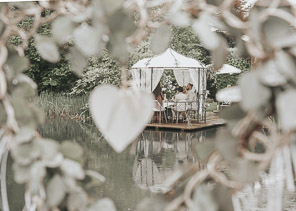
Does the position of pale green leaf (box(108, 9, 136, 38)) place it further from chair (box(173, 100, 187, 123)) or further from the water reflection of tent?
chair (box(173, 100, 187, 123))

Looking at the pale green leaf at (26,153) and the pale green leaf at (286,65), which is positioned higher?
the pale green leaf at (286,65)

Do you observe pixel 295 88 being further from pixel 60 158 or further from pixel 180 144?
pixel 180 144

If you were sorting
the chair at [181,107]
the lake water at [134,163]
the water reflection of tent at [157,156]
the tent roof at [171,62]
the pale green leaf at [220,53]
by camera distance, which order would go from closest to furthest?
1. the pale green leaf at [220,53]
2. the lake water at [134,163]
3. the water reflection of tent at [157,156]
4. the tent roof at [171,62]
5. the chair at [181,107]

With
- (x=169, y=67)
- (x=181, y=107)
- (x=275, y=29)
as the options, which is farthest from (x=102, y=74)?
(x=275, y=29)

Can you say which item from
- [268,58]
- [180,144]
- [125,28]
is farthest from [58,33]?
[180,144]

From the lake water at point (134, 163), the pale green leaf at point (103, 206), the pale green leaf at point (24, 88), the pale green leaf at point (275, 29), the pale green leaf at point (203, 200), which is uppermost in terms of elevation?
the pale green leaf at point (275, 29)

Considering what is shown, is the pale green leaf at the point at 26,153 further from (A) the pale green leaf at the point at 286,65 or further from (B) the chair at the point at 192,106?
(B) the chair at the point at 192,106

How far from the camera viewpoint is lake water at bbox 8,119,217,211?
15.0ft

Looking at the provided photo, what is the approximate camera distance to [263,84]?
44 centimetres

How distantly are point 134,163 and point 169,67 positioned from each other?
5566mm

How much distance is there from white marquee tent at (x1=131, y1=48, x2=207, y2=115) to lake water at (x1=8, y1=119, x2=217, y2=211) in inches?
71.1

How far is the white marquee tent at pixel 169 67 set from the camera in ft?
37.6

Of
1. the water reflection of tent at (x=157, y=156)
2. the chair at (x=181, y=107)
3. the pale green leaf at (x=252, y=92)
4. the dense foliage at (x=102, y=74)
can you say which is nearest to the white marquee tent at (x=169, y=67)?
the chair at (x=181, y=107)

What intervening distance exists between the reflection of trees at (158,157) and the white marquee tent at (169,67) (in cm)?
158
